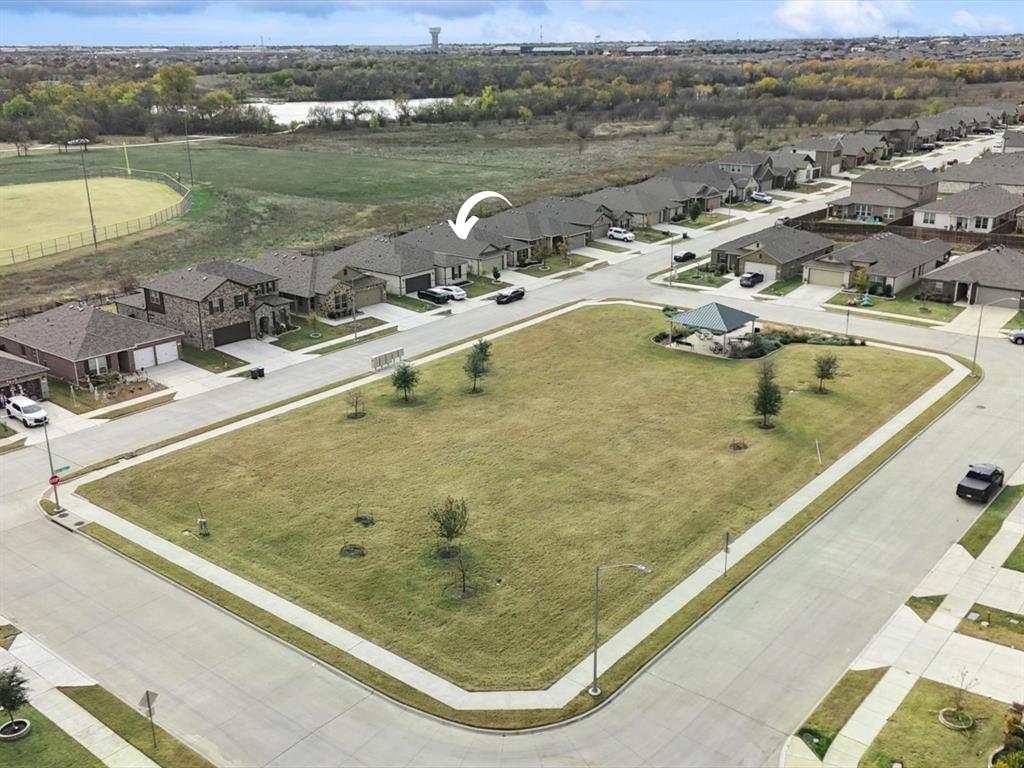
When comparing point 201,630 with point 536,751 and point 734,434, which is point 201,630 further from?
point 734,434

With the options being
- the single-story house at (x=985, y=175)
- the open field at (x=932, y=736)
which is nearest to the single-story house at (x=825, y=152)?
the single-story house at (x=985, y=175)

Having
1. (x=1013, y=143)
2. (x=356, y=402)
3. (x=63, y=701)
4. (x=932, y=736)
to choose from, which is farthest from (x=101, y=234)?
(x=1013, y=143)

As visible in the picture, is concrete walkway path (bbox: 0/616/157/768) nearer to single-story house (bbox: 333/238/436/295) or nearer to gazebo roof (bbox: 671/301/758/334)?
gazebo roof (bbox: 671/301/758/334)

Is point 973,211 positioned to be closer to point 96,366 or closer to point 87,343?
point 96,366

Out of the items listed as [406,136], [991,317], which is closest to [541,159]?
[406,136]

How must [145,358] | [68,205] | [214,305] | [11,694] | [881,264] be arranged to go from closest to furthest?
1. [11,694]
2. [145,358]
3. [214,305]
4. [881,264]
5. [68,205]

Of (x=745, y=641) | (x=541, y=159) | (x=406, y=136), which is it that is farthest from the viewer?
(x=406, y=136)
